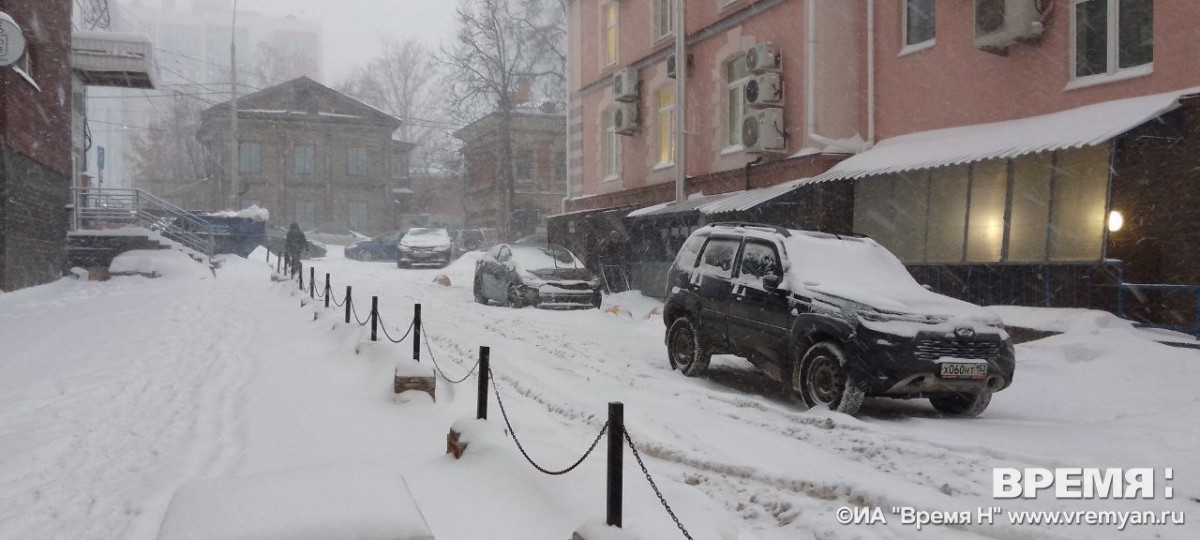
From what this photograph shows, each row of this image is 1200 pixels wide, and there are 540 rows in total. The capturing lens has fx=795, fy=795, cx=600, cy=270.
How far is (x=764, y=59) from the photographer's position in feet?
53.2

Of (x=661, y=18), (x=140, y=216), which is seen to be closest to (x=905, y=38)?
(x=661, y=18)

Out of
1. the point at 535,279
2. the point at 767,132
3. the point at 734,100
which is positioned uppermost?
the point at 734,100

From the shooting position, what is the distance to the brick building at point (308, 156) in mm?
50656

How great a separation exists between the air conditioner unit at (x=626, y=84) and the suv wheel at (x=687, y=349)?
12.6 m

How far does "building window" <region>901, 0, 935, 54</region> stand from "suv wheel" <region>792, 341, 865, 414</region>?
831 centimetres

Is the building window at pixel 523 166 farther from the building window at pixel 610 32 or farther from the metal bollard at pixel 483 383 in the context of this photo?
the metal bollard at pixel 483 383

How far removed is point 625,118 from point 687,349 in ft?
42.0

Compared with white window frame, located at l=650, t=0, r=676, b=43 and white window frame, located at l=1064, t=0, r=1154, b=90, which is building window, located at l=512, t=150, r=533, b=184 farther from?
white window frame, located at l=1064, t=0, r=1154, b=90

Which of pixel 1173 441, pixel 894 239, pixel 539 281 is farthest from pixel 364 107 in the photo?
pixel 1173 441

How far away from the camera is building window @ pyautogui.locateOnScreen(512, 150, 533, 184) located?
45.1m

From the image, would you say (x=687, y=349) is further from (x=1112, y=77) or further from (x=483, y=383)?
(x=1112, y=77)

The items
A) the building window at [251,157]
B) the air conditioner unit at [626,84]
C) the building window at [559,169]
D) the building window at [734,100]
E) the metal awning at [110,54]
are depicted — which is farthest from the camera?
the building window at [251,157]

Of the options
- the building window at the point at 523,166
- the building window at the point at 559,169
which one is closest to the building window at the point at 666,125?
the building window at the point at 559,169

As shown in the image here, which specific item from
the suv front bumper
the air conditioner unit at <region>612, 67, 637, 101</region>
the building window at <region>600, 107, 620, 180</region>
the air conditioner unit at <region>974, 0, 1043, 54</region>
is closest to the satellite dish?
the air conditioner unit at <region>612, 67, 637, 101</region>
